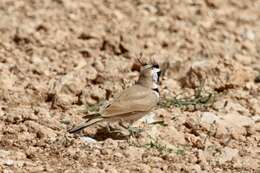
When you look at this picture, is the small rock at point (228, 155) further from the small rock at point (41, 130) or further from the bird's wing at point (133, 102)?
the small rock at point (41, 130)

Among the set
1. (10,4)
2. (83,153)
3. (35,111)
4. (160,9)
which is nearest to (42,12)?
(10,4)

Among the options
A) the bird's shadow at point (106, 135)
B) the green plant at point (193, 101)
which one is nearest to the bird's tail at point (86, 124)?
the bird's shadow at point (106, 135)

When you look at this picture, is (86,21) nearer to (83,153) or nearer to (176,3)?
(176,3)

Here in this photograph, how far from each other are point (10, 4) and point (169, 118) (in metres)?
3.66

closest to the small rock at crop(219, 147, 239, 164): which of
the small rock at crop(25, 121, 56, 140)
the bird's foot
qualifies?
the bird's foot

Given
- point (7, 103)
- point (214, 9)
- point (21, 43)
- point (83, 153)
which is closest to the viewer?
point (83, 153)

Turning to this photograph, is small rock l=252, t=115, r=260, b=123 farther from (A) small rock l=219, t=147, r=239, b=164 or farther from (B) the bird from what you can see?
(B) the bird

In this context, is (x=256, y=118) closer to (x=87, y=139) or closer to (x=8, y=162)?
(x=87, y=139)

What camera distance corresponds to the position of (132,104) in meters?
7.68

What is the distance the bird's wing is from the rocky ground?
223 mm

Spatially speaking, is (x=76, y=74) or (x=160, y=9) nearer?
(x=76, y=74)

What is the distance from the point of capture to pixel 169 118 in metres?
8.02

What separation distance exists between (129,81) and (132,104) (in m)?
1.19

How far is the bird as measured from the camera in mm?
7492
